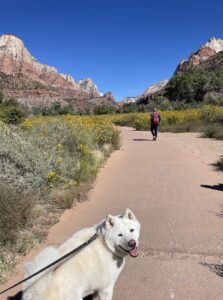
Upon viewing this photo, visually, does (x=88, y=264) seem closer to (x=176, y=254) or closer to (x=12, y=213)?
(x=176, y=254)

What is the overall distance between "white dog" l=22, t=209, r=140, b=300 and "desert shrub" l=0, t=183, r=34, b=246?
2.48 m

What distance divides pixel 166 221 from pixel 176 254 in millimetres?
1566

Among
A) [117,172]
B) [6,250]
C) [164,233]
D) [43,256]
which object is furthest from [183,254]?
[117,172]

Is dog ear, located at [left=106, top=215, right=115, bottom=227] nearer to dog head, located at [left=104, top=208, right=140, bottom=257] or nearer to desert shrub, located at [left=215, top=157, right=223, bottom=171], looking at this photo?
dog head, located at [left=104, top=208, right=140, bottom=257]

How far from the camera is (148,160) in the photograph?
49.9 feet

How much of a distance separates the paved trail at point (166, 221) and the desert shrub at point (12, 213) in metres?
0.58

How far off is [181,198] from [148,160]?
18.3 feet

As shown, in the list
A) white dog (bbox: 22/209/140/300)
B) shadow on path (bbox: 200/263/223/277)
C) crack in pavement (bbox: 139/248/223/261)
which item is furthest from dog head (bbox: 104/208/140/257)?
crack in pavement (bbox: 139/248/223/261)

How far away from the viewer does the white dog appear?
12.3 ft

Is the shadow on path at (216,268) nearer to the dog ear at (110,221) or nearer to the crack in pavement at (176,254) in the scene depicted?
the crack in pavement at (176,254)

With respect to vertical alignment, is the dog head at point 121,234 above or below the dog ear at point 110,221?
below

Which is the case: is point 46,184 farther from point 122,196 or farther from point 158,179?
point 158,179

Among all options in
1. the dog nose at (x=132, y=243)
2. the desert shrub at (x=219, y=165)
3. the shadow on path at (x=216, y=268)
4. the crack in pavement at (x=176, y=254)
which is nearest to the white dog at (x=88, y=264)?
the dog nose at (x=132, y=243)

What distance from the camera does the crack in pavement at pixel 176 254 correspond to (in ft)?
20.8
